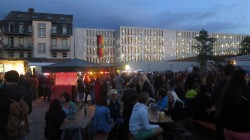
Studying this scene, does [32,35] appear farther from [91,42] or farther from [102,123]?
[91,42]

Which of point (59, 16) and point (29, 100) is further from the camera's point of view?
point (59, 16)

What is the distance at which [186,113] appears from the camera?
9.29m

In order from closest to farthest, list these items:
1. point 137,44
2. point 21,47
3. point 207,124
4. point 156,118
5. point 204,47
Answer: point 156,118
point 207,124
point 21,47
point 204,47
point 137,44

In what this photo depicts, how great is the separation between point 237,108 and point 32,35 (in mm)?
52213

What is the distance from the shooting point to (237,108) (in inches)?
143

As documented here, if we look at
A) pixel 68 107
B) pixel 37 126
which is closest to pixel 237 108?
pixel 68 107

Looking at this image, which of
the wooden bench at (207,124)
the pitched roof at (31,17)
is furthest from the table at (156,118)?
the pitched roof at (31,17)

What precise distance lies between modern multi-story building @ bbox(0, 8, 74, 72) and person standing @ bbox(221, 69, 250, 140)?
51.1 m

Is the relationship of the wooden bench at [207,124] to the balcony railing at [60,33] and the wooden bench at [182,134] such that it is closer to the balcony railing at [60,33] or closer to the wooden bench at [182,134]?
the wooden bench at [182,134]

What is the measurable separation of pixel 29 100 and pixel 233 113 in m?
2.83

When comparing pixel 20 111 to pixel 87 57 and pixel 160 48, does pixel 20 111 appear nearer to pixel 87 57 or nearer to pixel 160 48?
pixel 87 57

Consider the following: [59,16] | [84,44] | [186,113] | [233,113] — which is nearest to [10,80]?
[233,113]

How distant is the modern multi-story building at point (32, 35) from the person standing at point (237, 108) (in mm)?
51136

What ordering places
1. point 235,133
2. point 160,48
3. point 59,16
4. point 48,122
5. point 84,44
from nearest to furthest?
point 235,133, point 48,122, point 59,16, point 84,44, point 160,48
